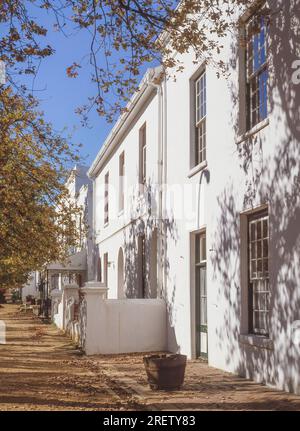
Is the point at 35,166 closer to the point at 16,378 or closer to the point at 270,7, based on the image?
the point at 16,378

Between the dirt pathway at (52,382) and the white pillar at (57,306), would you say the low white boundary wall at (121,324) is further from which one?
the white pillar at (57,306)

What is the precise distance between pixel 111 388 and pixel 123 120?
1148 centimetres

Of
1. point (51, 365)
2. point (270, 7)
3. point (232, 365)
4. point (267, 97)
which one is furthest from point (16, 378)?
point (270, 7)

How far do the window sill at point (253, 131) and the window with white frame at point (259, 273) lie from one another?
1353 millimetres

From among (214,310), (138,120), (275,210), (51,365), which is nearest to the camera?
(275,210)

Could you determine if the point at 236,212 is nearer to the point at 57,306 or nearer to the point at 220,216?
the point at 220,216

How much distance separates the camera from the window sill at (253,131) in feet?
31.4

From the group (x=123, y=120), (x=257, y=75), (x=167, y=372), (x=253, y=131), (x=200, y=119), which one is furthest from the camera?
(x=123, y=120)

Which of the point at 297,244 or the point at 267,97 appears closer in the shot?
the point at 297,244

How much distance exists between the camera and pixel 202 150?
13.2m

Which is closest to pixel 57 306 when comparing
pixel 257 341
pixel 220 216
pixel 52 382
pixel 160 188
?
pixel 160 188

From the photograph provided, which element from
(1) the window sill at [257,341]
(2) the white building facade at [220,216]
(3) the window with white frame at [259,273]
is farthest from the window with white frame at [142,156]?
(1) the window sill at [257,341]

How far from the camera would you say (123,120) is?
19.6 m

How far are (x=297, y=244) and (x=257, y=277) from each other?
6.01 ft
